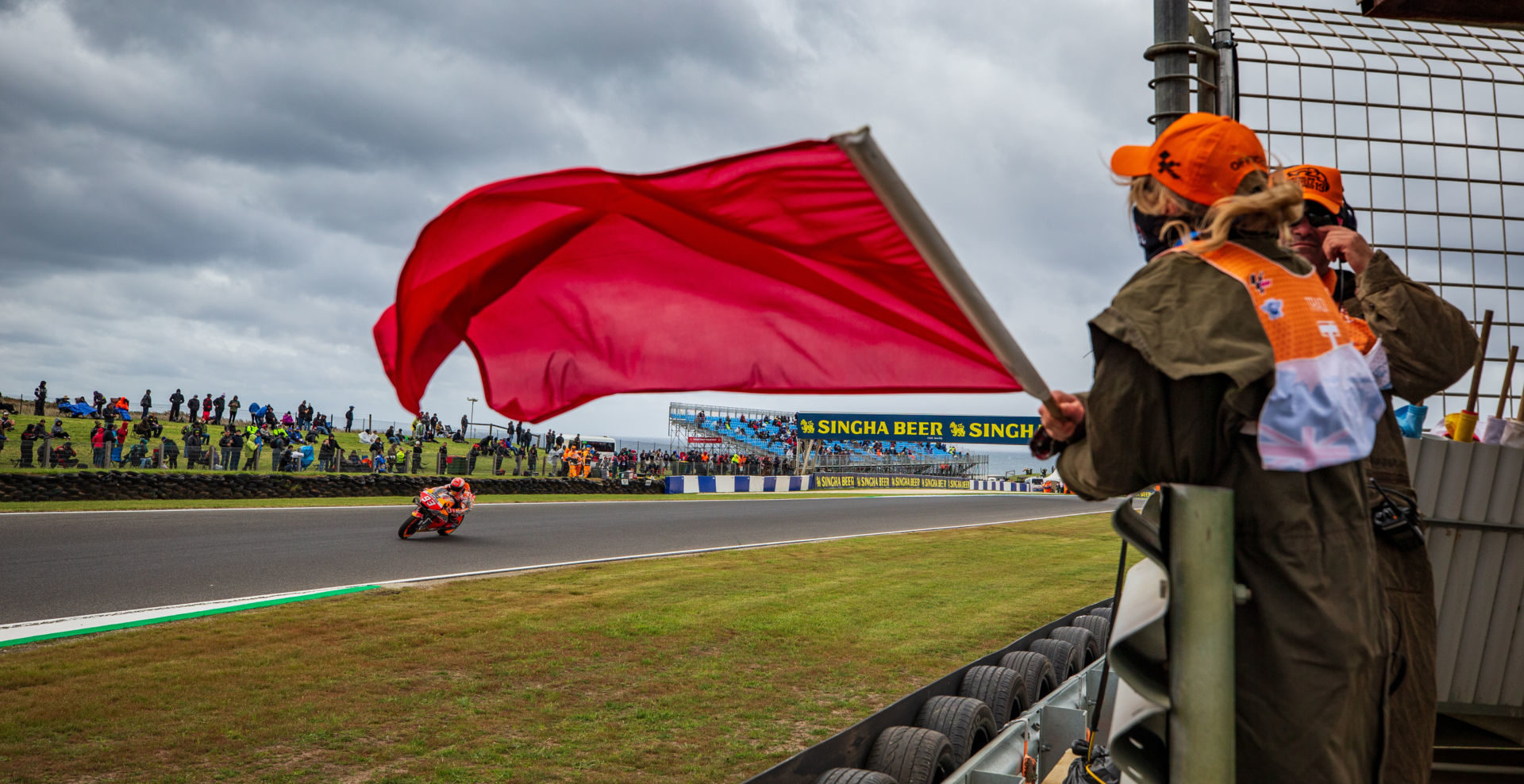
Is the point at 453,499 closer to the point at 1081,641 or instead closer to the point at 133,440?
the point at 1081,641

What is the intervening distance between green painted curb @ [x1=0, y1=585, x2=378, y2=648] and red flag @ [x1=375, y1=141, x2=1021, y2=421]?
6751 millimetres

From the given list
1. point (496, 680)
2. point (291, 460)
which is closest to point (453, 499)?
point (496, 680)

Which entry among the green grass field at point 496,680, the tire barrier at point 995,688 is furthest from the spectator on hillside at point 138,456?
the tire barrier at point 995,688

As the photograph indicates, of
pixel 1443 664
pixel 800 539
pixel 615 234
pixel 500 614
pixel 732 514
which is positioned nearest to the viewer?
pixel 615 234

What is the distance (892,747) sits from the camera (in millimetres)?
3600

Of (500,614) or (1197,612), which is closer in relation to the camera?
→ (1197,612)

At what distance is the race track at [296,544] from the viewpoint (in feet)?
31.1

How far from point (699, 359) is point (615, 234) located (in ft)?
1.26

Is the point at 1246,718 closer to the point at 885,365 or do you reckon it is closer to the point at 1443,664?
the point at 885,365

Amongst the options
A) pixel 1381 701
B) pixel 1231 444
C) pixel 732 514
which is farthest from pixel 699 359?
pixel 732 514

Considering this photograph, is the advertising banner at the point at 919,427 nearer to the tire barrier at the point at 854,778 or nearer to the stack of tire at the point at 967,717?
the stack of tire at the point at 967,717

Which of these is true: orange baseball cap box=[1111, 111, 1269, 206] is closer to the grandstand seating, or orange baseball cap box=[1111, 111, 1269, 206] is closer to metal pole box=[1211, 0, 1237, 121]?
metal pole box=[1211, 0, 1237, 121]

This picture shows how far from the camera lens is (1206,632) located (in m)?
1.53

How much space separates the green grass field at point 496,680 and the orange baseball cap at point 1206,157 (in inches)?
146
